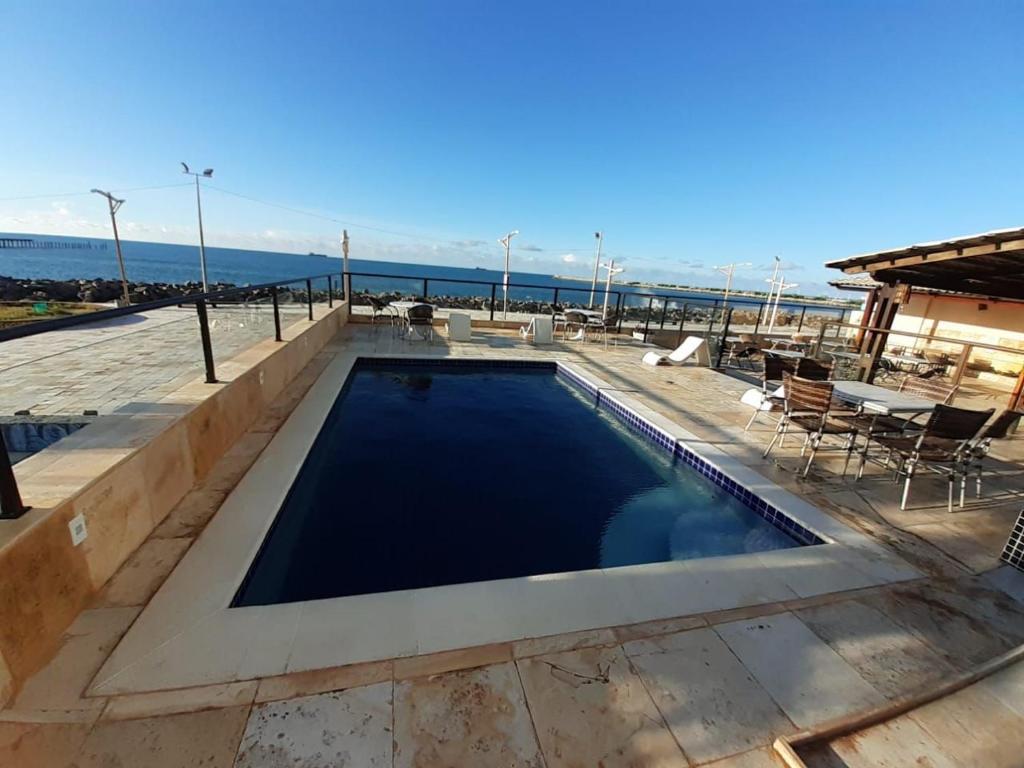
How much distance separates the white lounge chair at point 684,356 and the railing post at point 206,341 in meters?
6.12

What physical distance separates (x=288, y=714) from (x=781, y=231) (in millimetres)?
26572

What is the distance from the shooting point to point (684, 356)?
7.13m

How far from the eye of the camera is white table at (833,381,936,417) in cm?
348

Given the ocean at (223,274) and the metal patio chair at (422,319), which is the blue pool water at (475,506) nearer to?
the metal patio chair at (422,319)

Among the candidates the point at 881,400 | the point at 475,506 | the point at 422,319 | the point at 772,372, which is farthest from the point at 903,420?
the point at 422,319

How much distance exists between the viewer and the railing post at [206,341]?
9.18ft

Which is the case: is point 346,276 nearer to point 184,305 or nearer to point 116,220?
point 184,305

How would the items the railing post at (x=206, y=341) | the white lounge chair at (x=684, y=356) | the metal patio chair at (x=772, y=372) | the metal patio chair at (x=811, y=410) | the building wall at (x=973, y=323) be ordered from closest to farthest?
the railing post at (x=206, y=341) < the metal patio chair at (x=811, y=410) < the metal patio chair at (x=772, y=372) < the white lounge chair at (x=684, y=356) < the building wall at (x=973, y=323)

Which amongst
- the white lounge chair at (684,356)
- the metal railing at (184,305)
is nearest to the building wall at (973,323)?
the white lounge chair at (684,356)

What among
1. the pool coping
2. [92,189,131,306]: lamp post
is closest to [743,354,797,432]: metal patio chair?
the pool coping

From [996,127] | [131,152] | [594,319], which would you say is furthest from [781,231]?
[131,152]

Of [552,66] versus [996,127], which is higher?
[552,66]

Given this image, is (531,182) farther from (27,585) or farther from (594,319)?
(27,585)

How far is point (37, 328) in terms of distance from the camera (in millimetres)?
1453
